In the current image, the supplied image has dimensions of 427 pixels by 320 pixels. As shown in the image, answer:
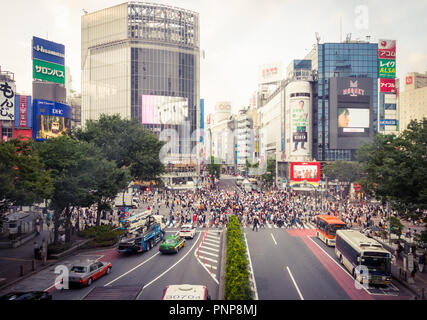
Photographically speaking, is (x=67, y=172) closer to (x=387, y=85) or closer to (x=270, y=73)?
(x=387, y=85)

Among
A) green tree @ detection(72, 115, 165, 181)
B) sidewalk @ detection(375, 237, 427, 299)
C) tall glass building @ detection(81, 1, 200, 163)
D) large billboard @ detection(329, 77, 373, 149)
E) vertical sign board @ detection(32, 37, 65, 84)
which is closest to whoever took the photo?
sidewalk @ detection(375, 237, 427, 299)

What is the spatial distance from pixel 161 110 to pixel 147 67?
13.4 metres

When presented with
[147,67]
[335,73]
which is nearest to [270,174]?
[335,73]

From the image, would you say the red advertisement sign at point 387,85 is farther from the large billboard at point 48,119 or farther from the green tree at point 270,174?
the large billboard at point 48,119

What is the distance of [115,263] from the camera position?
2205cm

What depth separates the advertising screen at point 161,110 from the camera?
89188 millimetres

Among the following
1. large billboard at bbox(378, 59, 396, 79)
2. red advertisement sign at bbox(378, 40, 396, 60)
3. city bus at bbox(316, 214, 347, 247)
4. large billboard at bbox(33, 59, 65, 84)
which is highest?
red advertisement sign at bbox(378, 40, 396, 60)

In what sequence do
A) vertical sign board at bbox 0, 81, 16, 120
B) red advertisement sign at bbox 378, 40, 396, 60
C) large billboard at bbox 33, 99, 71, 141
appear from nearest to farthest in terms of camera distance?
vertical sign board at bbox 0, 81, 16, 120 → large billboard at bbox 33, 99, 71, 141 → red advertisement sign at bbox 378, 40, 396, 60

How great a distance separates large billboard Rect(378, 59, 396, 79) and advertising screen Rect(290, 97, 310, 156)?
17.7 metres

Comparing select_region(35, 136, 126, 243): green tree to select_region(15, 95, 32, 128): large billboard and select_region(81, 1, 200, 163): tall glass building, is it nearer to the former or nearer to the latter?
select_region(15, 95, 32, 128): large billboard

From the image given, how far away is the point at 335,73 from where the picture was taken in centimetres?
7825

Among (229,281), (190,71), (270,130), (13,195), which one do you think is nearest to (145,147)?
(13,195)

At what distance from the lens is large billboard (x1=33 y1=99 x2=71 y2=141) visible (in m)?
43.4

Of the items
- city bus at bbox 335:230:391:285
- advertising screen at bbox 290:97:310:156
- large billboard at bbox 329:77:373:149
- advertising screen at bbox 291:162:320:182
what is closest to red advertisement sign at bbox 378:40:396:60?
large billboard at bbox 329:77:373:149
